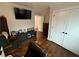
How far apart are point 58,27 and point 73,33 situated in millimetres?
806

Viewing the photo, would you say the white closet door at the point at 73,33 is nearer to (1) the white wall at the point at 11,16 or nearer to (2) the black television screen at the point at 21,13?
(2) the black television screen at the point at 21,13

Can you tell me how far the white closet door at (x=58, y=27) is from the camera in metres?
3.03

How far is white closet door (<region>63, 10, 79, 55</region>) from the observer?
8.04 ft

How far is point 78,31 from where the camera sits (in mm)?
2414

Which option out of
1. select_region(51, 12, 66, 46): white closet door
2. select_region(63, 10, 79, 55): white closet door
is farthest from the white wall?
select_region(63, 10, 79, 55): white closet door

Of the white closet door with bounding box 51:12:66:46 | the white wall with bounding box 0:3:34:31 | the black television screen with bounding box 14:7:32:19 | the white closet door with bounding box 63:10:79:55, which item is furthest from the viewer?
the black television screen with bounding box 14:7:32:19

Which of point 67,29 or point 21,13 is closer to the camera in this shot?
point 67,29

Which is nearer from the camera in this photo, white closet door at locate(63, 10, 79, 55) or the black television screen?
white closet door at locate(63, 10, 79, 55)

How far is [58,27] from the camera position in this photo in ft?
10.6

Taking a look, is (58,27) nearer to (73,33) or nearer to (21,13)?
(73,33)

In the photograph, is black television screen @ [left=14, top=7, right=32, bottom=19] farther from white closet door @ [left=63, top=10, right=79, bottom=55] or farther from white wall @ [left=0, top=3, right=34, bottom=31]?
white closet door @ [left=63, top=10, right=79, bottom=55]

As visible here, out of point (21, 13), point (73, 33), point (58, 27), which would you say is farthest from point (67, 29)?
point (21, 13)

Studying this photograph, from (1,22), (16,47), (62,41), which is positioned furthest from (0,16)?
(62,41)

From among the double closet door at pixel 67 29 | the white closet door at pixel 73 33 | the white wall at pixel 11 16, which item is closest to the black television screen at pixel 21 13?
the white wall at pixel 11 16
